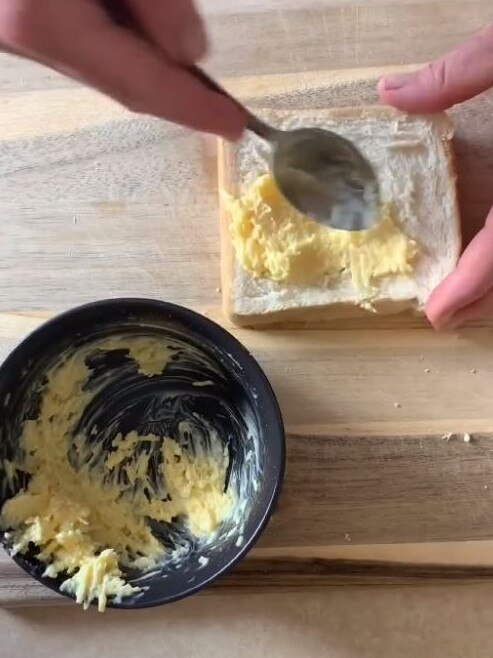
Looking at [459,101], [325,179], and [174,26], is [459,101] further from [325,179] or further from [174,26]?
[174,26]

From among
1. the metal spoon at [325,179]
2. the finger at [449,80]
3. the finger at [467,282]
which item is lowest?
the finger at [467,282]

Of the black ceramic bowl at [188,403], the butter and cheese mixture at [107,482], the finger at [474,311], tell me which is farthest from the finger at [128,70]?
the finger at [474,311]

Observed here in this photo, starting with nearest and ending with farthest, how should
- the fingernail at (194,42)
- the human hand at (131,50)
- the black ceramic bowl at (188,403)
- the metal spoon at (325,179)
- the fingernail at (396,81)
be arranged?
the human hand at (131,50)
the fingernail at (194,42)
the black ceramic bowl at (188,403)
the metal spoon at (325,179)
the fingernail at (396,81)

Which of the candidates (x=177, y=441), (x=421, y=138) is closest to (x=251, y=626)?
(x=177, y=441)

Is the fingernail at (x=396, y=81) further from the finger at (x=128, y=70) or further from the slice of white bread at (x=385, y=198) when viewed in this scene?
the finger at (x=128, y=70)

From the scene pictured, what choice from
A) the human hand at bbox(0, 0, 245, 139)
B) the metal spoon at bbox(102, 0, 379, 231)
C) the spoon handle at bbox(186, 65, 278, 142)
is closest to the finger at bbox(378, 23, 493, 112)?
the metal spoon at bbox(102, 0, 379, 231)

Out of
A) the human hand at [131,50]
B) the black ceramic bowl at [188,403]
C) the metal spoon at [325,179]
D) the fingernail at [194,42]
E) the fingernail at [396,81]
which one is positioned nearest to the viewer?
the human hand at [131,50]
